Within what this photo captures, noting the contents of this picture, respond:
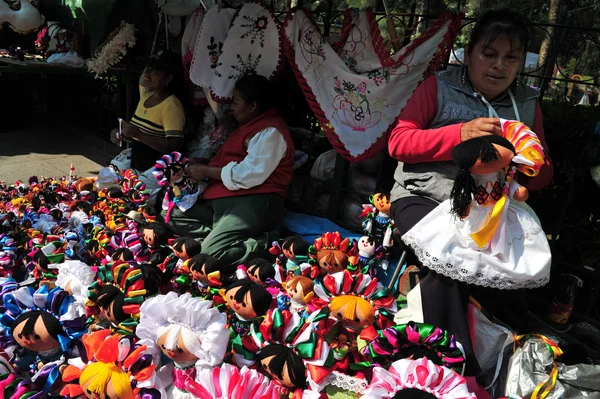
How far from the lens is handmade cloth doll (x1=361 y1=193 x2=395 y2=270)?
2600 mm

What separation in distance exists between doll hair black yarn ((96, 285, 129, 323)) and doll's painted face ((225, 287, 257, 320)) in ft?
1.44

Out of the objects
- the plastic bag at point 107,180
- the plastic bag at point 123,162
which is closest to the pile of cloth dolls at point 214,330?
the plastic bag at point 107,180

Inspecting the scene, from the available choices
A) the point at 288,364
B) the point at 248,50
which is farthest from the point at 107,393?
the point at 248,50

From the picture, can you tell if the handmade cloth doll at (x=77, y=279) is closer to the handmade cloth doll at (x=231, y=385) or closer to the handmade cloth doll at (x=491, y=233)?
the handmade cloth doll at (x=231, y=385)

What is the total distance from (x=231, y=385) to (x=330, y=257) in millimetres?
990

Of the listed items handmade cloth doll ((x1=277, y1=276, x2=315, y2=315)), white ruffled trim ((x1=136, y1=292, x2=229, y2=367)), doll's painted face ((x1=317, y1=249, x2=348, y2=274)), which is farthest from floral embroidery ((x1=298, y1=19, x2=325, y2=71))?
white ruffled trim ((x1=136, y1=292, x2=229, y2=367))

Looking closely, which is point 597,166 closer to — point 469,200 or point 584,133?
point 584,133

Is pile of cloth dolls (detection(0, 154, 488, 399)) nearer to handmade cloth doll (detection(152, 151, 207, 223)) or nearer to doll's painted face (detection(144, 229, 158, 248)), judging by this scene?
doll's painted face (detection(144, 229, 158, 248))

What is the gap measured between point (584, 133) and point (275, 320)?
1.86m

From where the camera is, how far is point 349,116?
298 cm

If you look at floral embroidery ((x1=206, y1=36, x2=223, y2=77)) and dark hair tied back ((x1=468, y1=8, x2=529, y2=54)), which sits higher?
dark hair tied back ((x1=468, y1=8, x2=529, y2=54))

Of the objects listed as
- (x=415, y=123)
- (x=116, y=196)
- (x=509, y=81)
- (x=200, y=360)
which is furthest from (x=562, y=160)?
(x=116, y=196)

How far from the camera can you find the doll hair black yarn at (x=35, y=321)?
Answer: 5.79 ft

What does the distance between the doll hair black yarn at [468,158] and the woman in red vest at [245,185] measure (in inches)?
53.6
